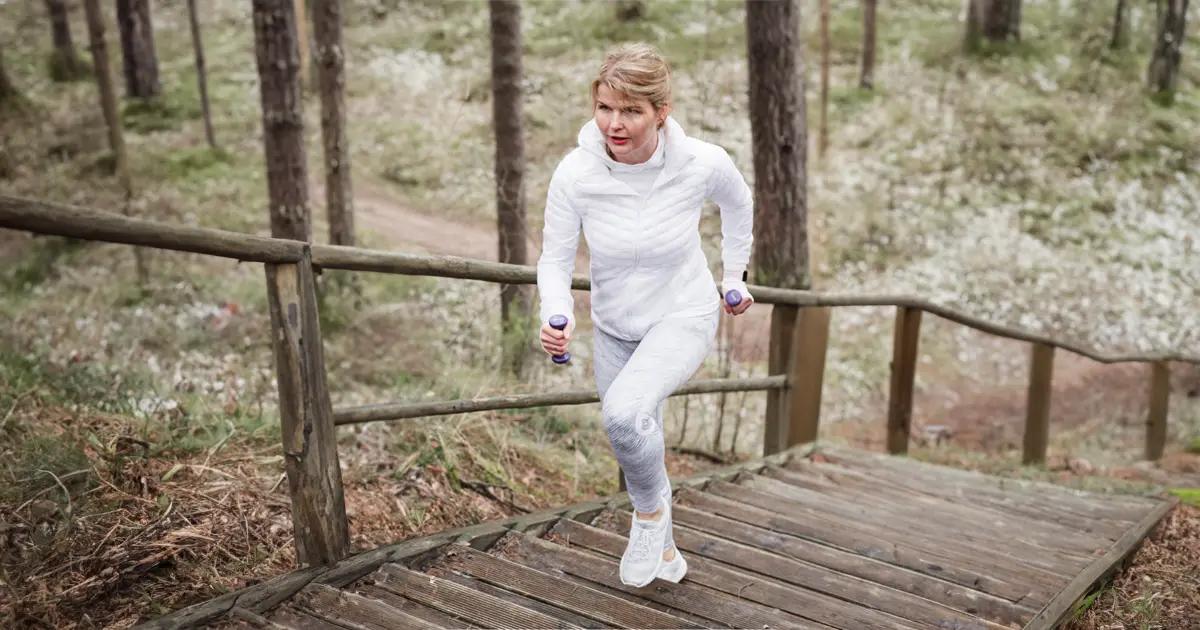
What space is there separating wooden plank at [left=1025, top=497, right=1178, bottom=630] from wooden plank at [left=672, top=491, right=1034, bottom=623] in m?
0.09

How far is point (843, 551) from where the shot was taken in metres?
3.73

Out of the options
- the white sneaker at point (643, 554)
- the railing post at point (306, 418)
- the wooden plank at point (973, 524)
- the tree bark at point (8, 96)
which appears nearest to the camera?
the railing post at point (306, 418)

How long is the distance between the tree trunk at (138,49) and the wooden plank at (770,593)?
61.2 feet

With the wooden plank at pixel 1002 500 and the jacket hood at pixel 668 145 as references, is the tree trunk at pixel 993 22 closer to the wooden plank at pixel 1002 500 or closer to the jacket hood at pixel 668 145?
the wooden plank at pixel 1002 500

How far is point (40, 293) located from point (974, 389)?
11.0 m

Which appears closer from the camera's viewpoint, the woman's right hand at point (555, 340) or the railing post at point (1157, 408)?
the woman's right hand at point (555, 340)

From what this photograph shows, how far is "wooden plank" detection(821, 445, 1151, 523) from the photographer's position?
4.80m

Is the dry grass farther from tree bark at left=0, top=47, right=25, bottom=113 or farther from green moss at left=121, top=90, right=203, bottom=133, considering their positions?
green moss at left=121, top=90, right=203, bottom=133

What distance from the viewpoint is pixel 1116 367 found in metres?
12.3

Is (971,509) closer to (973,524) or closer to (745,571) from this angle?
(973,524)

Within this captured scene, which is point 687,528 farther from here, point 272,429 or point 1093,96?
point 1093,96

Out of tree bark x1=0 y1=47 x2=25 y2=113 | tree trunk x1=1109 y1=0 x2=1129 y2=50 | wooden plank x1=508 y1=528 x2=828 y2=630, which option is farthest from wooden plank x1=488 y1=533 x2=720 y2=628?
tree trunk x1=1109 y1=0 x2=1129 y2=50

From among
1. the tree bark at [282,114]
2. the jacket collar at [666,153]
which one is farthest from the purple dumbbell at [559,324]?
the tree bark at [282,114]

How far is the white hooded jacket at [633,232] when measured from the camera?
9.71 ft
